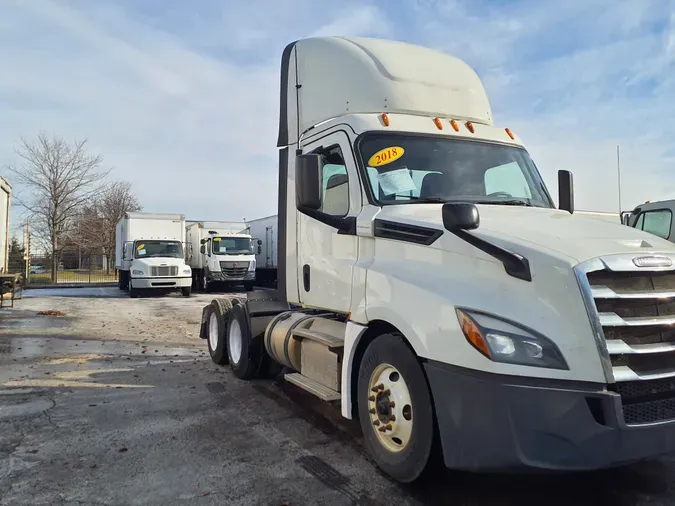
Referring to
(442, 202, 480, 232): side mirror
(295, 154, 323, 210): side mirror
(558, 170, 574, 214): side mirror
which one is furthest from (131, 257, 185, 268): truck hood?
(442, 202, 480, 232): side mirror

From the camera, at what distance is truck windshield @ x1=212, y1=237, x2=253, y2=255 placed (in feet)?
80.5

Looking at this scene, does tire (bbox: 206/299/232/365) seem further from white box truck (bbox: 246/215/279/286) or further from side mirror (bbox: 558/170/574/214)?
white box truck (bbox: 246/215/279/286)

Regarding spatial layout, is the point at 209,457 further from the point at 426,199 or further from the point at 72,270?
the point at 72,270

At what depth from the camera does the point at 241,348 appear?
23.4ft

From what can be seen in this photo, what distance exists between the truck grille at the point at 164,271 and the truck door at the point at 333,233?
715 inches

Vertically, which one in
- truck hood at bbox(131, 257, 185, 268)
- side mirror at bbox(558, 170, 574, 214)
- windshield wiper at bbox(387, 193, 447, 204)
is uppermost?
side mirror at bbox(558, 170, 574, 214)

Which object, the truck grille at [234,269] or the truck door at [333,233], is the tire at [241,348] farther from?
the truck grille at [234,269]

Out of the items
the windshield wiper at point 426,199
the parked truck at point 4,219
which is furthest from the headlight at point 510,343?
the parked truck at point 4,219

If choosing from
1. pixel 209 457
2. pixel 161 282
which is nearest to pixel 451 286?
pixel 209 457

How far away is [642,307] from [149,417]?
4696mm

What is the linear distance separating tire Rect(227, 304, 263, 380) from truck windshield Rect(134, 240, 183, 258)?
53.1 ft

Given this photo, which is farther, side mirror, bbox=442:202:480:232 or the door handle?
the door handle

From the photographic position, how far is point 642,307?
3.06m

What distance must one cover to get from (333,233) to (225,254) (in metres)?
20.4
